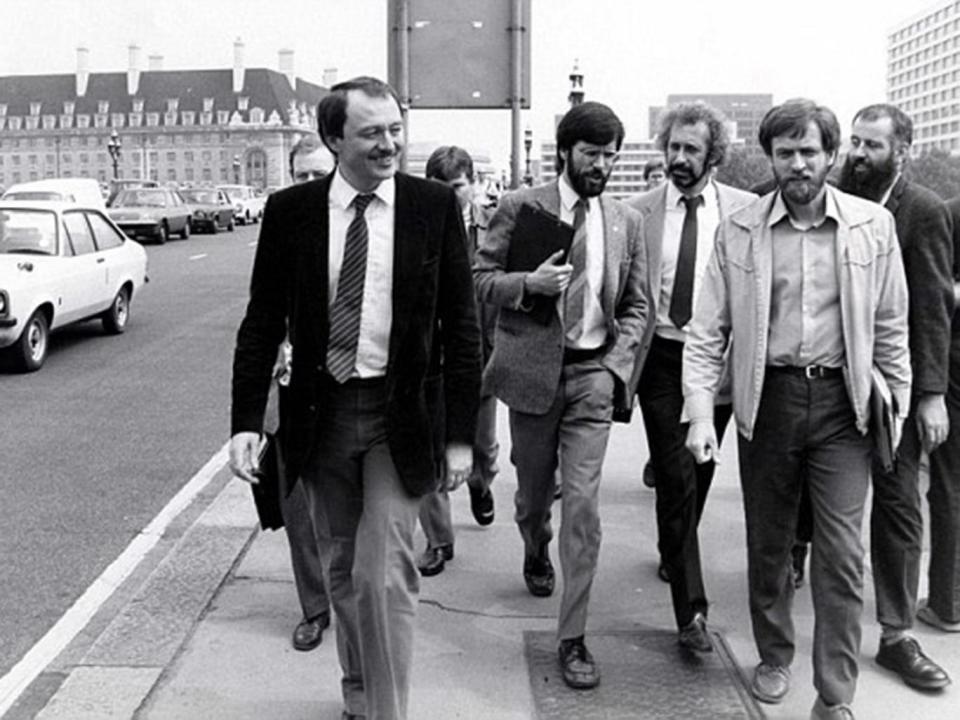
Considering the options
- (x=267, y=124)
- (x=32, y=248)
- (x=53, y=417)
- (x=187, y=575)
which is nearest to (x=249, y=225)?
(x=32, y=248)

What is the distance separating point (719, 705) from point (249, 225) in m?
53.1

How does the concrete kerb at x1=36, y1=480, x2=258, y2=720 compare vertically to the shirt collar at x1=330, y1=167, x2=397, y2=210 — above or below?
below

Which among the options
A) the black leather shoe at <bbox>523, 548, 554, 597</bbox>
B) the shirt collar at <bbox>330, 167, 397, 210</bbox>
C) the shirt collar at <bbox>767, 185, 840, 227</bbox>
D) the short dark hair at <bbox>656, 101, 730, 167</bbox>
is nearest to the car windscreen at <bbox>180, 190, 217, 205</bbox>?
the black leather shoe at <bbox>523, 548, 554, 597</bbox>

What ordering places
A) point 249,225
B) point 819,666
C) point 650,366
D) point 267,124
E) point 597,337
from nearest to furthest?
1. point 819,666
2. point 597,337
3. point 650,366
4. point 249,225
5. point 267,124

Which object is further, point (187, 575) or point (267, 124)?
point (267, 124)

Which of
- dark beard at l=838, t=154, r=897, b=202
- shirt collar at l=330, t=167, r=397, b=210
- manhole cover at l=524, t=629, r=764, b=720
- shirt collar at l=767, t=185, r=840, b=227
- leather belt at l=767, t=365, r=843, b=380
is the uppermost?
dark beard at l=838, t=154, r=897, b=202

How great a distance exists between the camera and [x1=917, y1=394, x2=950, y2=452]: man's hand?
413 cm

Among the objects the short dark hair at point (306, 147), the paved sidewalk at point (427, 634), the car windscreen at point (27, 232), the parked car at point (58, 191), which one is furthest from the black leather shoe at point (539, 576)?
the parked car at point (58, 191)

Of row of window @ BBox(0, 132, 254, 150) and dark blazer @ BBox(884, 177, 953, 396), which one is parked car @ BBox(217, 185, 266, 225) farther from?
row of window @ BBox(0, 132, 254, 150)

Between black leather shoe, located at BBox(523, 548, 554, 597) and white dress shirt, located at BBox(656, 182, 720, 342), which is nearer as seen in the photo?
white dress shirt, located at BBox(656, 182, 720, 342)

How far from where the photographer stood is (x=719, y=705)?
3.94 metres

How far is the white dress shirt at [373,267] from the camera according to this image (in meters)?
3.40

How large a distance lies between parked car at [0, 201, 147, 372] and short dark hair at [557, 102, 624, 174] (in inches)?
334

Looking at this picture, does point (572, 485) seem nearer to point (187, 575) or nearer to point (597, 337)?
point (597, 337)
